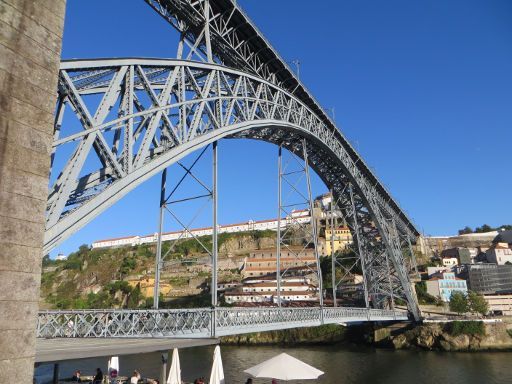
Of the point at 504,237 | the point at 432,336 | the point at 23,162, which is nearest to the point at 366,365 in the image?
the point at 432,336

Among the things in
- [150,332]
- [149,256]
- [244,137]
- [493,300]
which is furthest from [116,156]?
[149,256]

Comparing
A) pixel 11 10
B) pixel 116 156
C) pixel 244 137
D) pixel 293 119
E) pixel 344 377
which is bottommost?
pixel 344 377

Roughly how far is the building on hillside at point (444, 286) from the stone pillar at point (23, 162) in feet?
184

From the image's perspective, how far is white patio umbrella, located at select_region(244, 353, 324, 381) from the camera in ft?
35.6

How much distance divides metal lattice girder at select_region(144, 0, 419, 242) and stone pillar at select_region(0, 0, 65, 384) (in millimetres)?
10007

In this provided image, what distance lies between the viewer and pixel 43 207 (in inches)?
138

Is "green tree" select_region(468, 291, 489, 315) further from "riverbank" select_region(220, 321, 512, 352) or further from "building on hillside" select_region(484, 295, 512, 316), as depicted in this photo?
"riverbank" select_region(220, 321, 512, 352)

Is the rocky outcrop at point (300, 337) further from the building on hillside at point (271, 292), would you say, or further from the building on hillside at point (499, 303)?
the building on hillside at point (499, 303)

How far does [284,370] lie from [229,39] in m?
12.7

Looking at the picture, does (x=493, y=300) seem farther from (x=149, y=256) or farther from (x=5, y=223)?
(x=149, y=256)

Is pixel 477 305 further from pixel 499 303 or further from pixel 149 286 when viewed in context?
pixel 149 286

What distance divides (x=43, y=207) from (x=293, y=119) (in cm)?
1897

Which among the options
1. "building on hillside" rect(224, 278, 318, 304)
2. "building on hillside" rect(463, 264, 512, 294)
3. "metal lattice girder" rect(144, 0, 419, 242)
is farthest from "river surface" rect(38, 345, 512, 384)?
"building on hillside" rect(463, 264, 512, 294)

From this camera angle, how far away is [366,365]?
27.8 meters
